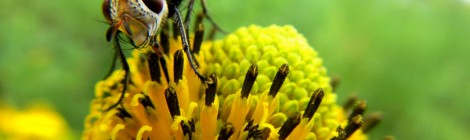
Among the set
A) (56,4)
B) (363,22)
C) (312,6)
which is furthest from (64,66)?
(363,22)

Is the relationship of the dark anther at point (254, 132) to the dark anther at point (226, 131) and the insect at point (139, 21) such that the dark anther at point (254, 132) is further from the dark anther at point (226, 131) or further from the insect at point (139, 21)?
the insect at point (139, 21)

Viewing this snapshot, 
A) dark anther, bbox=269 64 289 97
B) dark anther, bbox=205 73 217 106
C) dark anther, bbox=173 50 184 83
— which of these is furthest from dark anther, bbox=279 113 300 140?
dark anther, bbox=173 50 184 83

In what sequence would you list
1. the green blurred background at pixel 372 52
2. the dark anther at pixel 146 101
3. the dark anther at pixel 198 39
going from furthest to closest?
the green blurred background at pixel 372 52, the dark anther at pixel 198 39, the dark anther at pixel 146 101

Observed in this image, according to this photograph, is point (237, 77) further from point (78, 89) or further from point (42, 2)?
point (42, 2)

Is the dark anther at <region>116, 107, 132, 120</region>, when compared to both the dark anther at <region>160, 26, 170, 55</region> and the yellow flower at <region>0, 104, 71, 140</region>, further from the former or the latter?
the yellow flower at <region>0, 104, 71, 140</region>

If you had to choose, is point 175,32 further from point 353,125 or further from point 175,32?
point 353,125

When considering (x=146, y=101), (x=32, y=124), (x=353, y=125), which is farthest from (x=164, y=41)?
(x=32, y=124)

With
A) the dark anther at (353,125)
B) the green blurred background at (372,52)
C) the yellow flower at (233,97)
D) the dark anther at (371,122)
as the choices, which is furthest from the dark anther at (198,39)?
the green blurred background at (372,52)
